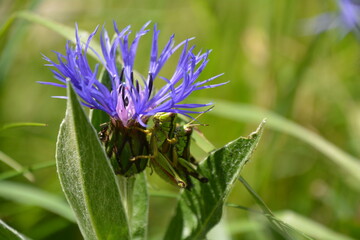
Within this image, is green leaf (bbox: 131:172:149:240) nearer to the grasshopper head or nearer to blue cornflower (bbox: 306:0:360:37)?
the grasshopper head

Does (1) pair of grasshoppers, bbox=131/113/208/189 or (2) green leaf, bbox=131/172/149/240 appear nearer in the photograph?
(1) pair of grasshoppers, bbox=131/113/208/189

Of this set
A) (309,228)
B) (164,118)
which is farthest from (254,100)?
(164,118)

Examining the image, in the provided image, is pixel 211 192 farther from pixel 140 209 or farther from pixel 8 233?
pixel 8 233

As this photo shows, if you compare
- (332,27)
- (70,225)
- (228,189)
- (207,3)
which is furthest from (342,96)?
(228,189)

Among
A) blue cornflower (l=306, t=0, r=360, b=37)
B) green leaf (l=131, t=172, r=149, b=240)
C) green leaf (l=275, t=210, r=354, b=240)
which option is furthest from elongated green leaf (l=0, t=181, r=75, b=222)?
blue cornflower (l=306, t=0, r=360, b=37)

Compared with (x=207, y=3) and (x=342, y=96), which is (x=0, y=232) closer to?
(x=207, y=3)

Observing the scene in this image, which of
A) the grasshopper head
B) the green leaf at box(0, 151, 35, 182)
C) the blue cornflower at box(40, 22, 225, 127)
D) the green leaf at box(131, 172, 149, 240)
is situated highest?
the blue cornflower at box(40, 22, 225, 127)

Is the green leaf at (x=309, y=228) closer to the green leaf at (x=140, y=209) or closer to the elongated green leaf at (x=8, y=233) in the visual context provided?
the green leaf at (x=140, y=209)
